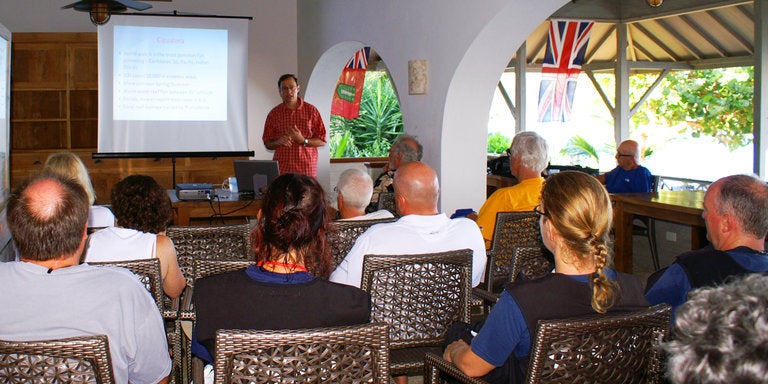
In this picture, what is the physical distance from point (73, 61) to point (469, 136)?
197 inches

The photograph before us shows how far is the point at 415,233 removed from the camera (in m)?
2.86

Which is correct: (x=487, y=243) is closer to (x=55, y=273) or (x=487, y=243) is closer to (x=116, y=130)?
(x=55, y=273)

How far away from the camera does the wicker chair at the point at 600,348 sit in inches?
69.3

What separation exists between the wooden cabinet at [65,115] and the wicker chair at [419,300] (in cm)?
634

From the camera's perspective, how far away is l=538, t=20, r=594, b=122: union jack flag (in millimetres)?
9984

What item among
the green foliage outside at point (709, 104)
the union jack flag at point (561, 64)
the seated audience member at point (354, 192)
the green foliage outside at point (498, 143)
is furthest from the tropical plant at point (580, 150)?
the seated audience member at point (354, 192)

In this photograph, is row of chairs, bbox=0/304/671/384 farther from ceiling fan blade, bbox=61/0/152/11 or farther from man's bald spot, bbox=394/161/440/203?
ceiling fan blade, bbox=61/0/152/11

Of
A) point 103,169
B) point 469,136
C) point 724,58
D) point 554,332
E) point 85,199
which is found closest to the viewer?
point 554,332

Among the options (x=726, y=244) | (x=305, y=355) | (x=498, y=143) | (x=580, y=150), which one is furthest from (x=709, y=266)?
(x=498, y=143)

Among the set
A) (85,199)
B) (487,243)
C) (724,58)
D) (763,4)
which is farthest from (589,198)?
(724,58)

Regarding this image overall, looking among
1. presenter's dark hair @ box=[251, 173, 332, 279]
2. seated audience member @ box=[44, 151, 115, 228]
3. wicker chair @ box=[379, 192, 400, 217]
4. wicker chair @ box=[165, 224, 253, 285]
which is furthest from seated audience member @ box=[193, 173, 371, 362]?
wicker chair @ box=[379, 192, 400, 217]

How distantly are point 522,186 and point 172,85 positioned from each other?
14.7 feet

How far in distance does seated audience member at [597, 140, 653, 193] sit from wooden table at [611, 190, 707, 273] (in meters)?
0.59

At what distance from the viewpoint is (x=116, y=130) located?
7355 mm
